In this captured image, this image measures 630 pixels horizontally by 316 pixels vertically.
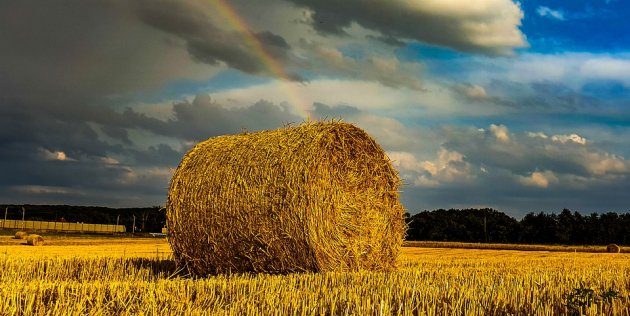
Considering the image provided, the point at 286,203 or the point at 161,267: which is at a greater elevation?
the point at 286,203

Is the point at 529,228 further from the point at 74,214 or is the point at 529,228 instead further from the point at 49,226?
the point at 74,214

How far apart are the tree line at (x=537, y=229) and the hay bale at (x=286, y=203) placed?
139 feet

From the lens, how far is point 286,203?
1011cm

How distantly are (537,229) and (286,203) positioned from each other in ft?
163

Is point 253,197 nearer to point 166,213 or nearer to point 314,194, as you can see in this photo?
point 314,194

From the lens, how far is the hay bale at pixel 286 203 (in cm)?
1018

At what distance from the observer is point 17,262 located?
11.9m

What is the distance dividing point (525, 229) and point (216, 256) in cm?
4787

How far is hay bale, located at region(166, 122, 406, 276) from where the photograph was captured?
10.2 m

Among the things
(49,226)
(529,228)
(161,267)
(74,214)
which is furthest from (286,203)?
(74,214)

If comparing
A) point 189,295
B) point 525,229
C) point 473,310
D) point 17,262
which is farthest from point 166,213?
point 525,229

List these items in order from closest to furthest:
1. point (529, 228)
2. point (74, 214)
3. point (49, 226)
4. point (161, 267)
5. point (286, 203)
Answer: point (286, 203) → point (161, 267) → point (529, 228) → point (49, 226) → point (74, 214)

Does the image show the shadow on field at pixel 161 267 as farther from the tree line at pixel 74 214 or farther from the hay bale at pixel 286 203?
the tree line at pixel 74 214

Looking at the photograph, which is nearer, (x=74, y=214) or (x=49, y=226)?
(x=49, y=226)
